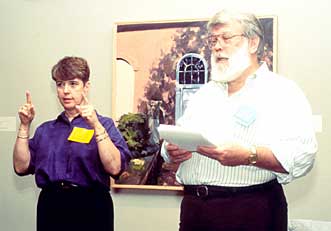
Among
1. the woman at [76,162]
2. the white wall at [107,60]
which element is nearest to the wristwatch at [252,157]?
the woman at [76,162]

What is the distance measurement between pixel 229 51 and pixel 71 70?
824 millimetres

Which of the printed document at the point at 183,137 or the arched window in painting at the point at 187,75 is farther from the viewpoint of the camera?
the arched window in painting at the point at 187,75

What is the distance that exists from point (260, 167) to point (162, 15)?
5.76ft

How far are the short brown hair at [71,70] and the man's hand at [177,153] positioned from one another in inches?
28.2

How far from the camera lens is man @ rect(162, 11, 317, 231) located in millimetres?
1449

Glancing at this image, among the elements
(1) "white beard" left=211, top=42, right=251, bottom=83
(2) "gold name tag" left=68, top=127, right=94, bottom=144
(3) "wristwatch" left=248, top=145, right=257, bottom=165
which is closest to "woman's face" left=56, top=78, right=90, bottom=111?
(2) "gold name tag" left=68, top=127, right=94, bottom=144

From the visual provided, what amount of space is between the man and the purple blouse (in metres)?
0.51

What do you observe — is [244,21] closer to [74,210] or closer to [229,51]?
[229,51]

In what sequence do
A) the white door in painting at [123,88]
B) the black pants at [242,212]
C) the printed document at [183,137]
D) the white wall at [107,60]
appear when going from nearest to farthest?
the printed document at [183,137]
the black pants at [242,212]
the white wall at [107,60]
the white door in painting at [123,88]

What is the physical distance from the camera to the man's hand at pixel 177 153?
156 cm

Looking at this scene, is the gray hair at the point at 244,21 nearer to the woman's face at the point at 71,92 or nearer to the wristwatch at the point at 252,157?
the wristwatch at the point at 252,157

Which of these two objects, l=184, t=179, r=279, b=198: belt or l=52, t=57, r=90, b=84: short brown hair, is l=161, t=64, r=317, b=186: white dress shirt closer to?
l=184, t=179, r=279, b=198: belt

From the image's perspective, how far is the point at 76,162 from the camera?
6.66 ft

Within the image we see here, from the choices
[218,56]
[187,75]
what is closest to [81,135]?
[218,56]
